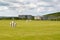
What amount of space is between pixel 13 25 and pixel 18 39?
17095 millimetres

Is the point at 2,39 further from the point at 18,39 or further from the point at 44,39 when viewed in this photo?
the point at 44,39

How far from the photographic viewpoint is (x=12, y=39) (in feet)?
68.4

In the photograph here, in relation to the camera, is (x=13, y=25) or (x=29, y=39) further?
(x=13, y=25)

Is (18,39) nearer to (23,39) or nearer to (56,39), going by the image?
(23,39)

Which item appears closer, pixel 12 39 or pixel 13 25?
pixel 12 39

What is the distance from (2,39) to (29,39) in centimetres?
288

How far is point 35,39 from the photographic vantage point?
69.2 feet

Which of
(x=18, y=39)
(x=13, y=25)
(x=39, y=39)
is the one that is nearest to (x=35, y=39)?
(x=39, y=39)

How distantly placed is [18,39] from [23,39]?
0.53 metres

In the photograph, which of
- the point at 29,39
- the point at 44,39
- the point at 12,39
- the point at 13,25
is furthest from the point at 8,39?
the point at 13,25

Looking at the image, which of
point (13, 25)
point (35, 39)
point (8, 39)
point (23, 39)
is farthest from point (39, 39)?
point (13, 25)

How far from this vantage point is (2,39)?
69.1ft

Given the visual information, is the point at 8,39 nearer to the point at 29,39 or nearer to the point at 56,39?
the point at 29,39

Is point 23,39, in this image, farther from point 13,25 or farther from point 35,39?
point 13,25
